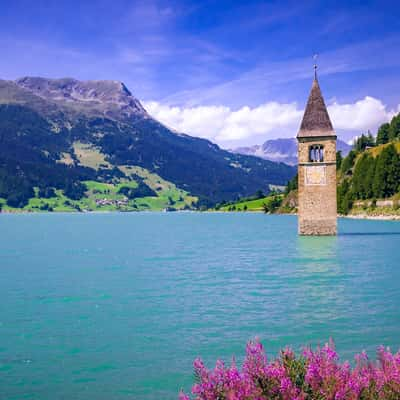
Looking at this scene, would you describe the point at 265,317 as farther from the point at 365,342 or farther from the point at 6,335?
the point at 6,335

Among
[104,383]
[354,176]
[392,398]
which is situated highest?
[354,176]

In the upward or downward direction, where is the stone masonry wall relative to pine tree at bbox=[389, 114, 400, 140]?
downward

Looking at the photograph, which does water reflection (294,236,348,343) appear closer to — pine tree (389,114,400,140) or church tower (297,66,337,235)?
church tower (297,66,337,235)

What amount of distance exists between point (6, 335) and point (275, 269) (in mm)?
25126

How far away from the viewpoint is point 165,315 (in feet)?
90.1

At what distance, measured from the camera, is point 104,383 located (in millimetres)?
17344

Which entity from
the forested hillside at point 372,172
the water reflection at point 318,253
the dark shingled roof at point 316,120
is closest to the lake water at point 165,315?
the water reflection at point 318,253

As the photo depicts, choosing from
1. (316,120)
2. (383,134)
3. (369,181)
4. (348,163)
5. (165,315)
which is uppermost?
(383,134)

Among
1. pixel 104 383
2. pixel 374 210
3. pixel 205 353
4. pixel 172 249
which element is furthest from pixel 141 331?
pixel 374 210

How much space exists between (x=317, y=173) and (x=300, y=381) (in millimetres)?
63142

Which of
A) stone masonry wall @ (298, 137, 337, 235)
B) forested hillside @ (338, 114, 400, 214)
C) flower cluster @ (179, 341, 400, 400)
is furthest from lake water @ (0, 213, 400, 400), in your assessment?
forested hillside @ (338, 114, 400, 214)

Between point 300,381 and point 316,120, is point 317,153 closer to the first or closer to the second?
point 316,120

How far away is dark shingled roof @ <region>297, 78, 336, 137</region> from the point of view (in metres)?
72.4

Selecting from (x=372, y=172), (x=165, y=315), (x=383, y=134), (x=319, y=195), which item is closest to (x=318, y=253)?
(x=319, y=195)
